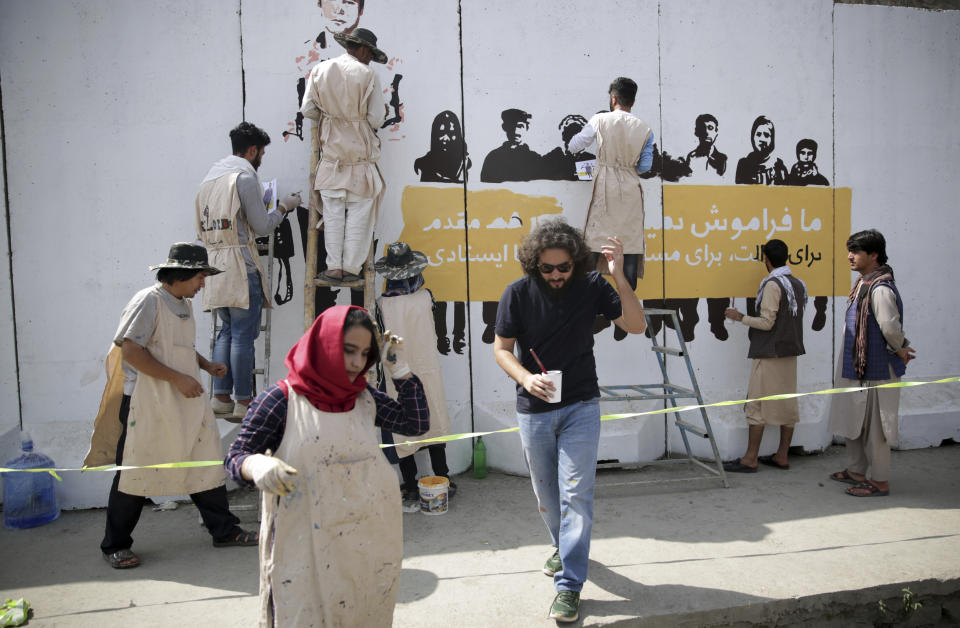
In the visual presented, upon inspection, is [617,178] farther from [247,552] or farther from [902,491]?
[247,552]

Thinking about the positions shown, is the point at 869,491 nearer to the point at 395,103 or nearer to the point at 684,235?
the point at 684,235

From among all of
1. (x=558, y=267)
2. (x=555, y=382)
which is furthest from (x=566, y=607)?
(x=558, y=267)

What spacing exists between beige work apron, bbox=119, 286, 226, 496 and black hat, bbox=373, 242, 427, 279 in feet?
4.56

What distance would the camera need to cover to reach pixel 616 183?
4730mm

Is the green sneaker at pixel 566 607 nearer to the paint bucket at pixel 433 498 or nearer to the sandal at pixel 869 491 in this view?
the paint bucket at pixel 433 498

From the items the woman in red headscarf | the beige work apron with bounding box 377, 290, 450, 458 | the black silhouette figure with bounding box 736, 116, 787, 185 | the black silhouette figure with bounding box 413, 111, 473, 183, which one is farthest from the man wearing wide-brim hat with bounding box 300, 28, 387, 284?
the black silhouette figure with bounding box 736, 116, 787, 185

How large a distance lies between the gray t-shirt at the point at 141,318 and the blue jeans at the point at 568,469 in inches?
81.3

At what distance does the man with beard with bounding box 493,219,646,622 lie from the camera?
9.76ft

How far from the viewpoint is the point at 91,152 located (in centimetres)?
473

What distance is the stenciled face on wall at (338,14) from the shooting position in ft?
16.1

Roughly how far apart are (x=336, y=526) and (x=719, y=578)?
7.49 ft

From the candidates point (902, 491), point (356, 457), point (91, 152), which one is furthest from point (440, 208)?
point (902, 491)

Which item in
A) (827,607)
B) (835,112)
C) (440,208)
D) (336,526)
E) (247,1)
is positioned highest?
(247,1)

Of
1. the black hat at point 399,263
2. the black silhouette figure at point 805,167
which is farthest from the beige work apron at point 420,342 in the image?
the black silhouette figure at point 805,167
